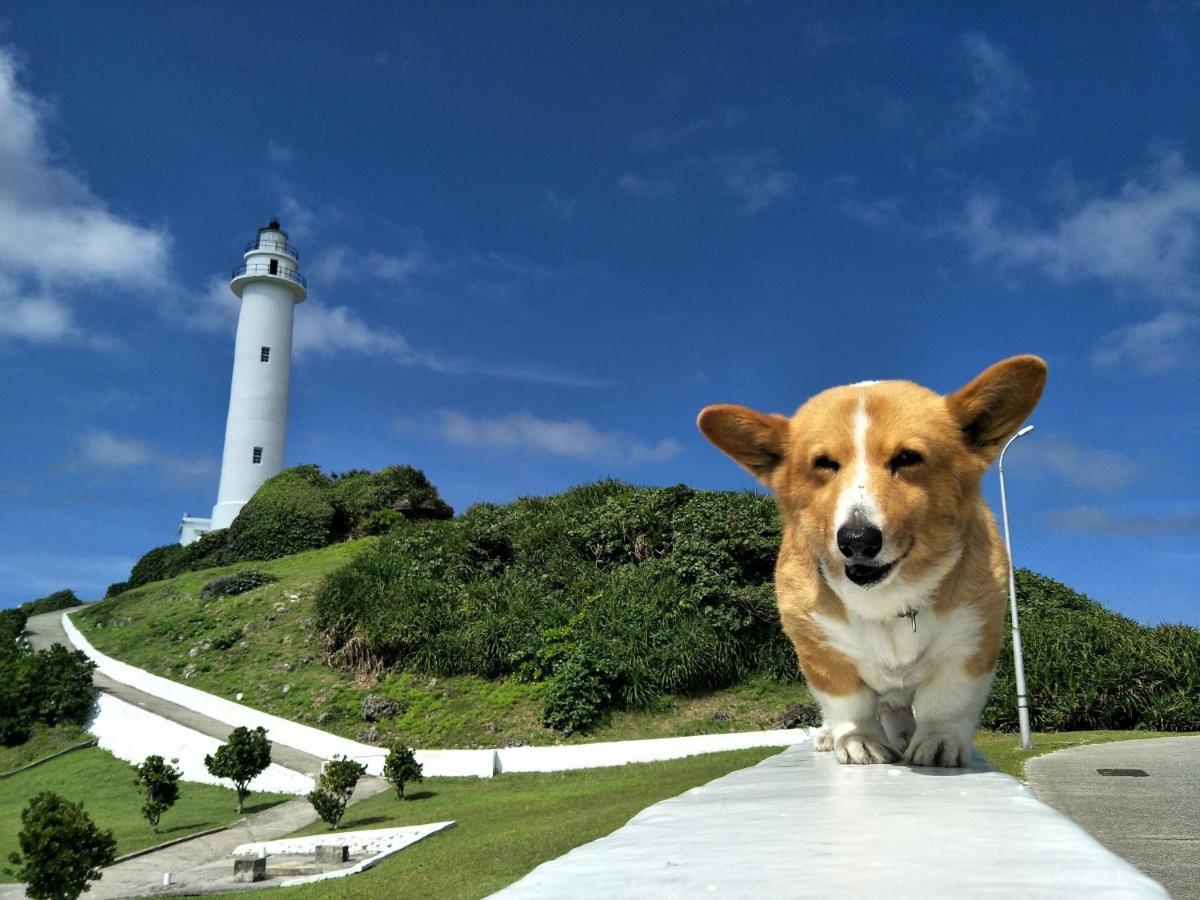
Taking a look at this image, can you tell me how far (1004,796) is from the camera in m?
1.68

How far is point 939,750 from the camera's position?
2.55 metres

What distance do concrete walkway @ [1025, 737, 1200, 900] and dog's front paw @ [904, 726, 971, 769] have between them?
348 cm

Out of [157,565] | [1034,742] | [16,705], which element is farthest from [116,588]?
[1034,742]

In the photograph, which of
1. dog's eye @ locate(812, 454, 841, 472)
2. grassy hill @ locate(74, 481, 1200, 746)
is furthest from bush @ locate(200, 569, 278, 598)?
dog's eye @ locate(812, 454, 841, 472)

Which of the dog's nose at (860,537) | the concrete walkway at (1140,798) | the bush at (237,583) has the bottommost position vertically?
the concrete walkway at (1140,798)

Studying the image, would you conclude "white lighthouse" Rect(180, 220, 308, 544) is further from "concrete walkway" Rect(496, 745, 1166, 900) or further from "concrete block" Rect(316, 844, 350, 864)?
"concrete walkway" Rect(496, 745, 1166, 900)

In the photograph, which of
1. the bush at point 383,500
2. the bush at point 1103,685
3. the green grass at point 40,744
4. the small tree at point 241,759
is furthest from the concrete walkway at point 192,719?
the bush at point 1103,685

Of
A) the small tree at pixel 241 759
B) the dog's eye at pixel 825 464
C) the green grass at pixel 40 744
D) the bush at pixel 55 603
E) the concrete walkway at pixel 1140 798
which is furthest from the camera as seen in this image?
the bush at pixel 55 603

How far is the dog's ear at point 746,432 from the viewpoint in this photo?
2.63m

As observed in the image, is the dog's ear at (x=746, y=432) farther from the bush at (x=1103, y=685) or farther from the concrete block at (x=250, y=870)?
the bush at (x=1103, y=685)

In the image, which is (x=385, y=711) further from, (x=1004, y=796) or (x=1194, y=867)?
(x=1004, y=796)

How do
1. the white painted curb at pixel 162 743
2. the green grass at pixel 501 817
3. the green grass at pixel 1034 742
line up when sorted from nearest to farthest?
the green grass at pixel 501 817 → the green grass at pixel 1034 742 → the white painted curb at pixel 162 743

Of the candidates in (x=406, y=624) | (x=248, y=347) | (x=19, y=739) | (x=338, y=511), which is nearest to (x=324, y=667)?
(x=406, y=624)

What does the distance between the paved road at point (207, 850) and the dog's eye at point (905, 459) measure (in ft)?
30.1
